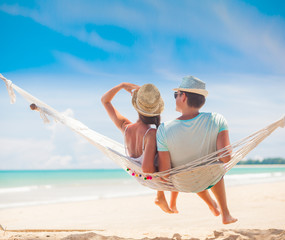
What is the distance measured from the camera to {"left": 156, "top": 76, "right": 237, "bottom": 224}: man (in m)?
1.86

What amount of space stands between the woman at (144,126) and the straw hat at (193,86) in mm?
207

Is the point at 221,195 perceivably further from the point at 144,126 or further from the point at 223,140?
the point at 144,126

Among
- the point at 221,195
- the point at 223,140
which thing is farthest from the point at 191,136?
the point at 221,195

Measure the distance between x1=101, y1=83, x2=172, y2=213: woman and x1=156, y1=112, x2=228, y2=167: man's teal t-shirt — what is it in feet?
0.29

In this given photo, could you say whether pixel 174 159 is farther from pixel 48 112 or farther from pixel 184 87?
pixel 48 112

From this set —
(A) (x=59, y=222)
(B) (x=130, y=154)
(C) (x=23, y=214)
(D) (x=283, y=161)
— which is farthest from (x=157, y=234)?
(D) (x=283, y=161)

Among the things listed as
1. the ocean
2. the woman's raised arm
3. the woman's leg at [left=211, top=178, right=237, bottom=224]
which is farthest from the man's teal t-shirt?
the ocean

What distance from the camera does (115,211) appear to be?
16.1ft

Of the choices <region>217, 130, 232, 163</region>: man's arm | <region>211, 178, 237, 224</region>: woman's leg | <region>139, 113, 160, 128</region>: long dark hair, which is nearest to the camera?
<region>217, 130, 232, 163</region>: man's arm

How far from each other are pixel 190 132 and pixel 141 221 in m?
2.47

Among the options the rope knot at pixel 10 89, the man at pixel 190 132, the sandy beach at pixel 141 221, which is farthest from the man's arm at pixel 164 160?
the rope knot at pixel 10 89

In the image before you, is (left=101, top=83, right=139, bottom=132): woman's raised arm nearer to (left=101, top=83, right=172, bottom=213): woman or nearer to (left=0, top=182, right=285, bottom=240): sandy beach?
(left=101, top=83, right=172, bottom=213): woman

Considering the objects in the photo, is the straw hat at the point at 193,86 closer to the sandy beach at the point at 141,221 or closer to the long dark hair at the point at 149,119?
the long dark hair at the point at 149,119

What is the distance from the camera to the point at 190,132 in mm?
1870
